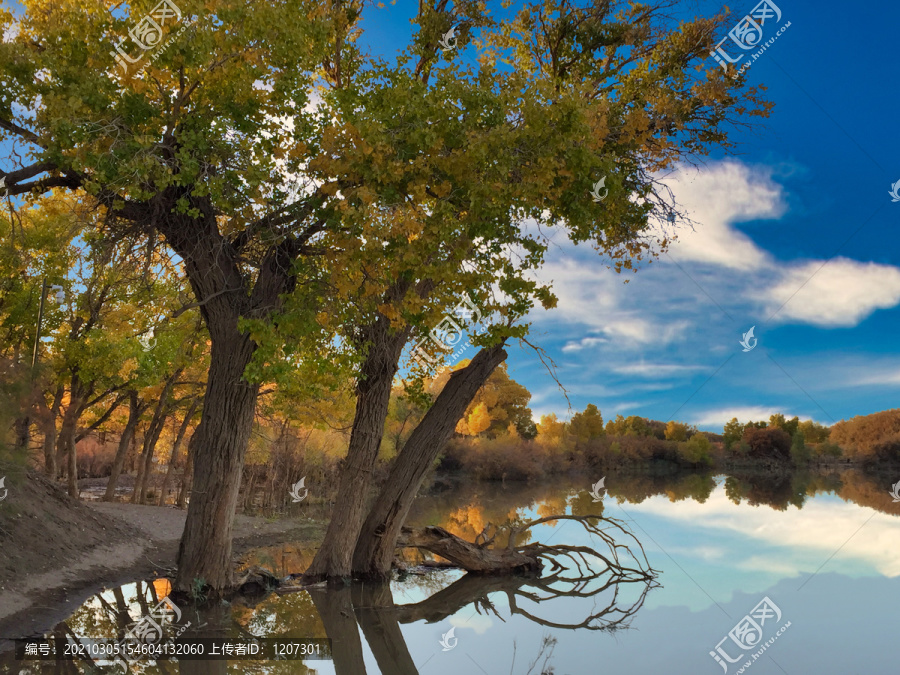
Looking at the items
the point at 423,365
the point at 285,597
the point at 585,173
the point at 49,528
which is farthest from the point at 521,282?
the point at 49,528

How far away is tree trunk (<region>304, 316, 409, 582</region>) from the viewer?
1210 cm

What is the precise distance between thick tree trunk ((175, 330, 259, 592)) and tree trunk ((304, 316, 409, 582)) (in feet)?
7.28

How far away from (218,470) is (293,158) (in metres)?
4.87

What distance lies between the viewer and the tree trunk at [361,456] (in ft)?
39.7

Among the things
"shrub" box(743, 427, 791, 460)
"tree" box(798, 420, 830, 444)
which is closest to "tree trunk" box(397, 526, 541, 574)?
"shrub" box(743, 427, 791, 460)

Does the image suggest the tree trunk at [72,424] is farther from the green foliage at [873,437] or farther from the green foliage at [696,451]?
the green foliage at [873,437]

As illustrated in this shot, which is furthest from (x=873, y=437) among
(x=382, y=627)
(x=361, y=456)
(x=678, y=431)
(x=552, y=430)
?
(x=382, y=627)

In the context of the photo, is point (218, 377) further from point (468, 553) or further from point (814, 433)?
point (814, 433)

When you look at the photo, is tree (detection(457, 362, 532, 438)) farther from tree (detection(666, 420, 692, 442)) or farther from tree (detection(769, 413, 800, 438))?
tree (detection(769, 413, 800, 438))

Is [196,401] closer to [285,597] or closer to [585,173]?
[285,597]

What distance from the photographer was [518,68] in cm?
1222

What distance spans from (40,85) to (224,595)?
24.8 feet

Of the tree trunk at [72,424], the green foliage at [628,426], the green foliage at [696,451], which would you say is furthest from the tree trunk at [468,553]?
the green foliage at [628,426]

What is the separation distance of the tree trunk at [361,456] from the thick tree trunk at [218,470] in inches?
87.4
